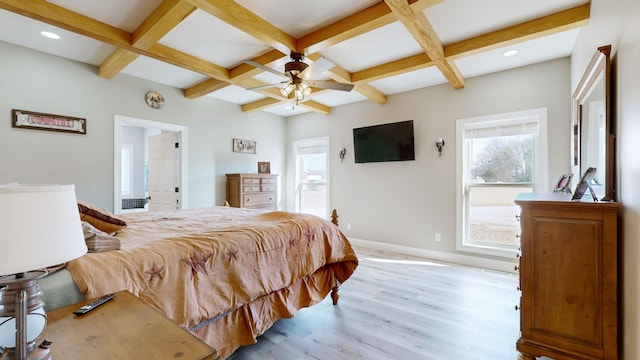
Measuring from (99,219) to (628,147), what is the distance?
3085mm

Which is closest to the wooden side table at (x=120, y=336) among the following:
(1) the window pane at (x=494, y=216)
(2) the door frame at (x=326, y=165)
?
(1) the window pane at (x=494, y=216)

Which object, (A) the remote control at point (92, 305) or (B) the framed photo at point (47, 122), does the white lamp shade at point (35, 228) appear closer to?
(A) the remote control at point (92, 305)

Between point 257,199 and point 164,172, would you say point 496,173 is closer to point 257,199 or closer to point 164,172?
point 257,199

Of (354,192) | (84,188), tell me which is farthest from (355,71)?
(84,188)

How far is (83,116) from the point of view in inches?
135

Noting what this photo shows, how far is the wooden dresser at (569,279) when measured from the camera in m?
1.51

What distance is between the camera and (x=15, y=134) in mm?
3006

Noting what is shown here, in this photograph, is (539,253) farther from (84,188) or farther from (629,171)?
(84,188)

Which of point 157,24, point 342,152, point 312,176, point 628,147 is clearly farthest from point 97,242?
point 312,176

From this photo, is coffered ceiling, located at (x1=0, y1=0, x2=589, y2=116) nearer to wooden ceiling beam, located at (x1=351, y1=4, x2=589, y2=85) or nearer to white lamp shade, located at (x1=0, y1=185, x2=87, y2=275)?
wooden ceiling beam, located at (x1=351, y1=4, x2=589, y2=85)

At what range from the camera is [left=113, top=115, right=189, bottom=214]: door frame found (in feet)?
12.1

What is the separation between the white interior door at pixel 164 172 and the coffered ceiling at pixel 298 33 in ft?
3.96

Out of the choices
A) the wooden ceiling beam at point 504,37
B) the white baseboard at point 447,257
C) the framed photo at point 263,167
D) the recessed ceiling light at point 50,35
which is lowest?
the white baseboard at point 447,257

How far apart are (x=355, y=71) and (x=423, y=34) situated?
134 centimetres
